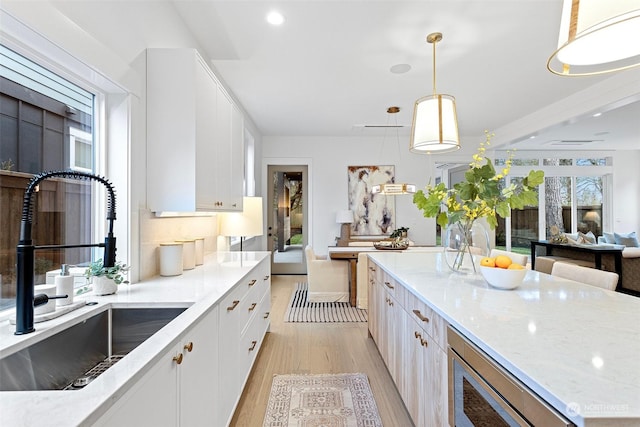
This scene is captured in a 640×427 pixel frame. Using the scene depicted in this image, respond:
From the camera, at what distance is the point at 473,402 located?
1078 millimetres

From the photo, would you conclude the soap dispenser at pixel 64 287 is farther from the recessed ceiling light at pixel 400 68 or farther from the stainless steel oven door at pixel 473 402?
the recessed ceiling light at pixel 400 68

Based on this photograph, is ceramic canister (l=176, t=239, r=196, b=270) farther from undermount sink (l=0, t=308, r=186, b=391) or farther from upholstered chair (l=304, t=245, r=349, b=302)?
upholstered chair (l=304, t=245, r=349, b=302)

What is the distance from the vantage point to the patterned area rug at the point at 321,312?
3.76 meters

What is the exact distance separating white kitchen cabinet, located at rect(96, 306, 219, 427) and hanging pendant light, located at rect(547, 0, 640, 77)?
162 cm

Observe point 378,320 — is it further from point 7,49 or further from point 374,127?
point 374,127

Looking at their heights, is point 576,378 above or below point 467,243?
below

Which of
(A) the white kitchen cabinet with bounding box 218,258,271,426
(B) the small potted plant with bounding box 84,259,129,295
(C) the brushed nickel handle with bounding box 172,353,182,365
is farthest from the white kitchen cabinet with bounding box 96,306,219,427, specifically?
(B) the small potted plant with bounding box 84,259,129,295

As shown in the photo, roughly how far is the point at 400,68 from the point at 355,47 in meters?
0.67

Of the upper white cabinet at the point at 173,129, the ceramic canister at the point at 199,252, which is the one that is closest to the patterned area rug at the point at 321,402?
the ceramic canister at the point at 199,252

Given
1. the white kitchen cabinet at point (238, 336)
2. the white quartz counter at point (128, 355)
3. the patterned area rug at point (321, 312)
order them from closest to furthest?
1. the white quartz counter at point (128, 355)
2. the white kitchen cabinet at point (238, 336)
3. the patterned area rug at point (321, 312)

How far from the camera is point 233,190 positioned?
2754 millimetres

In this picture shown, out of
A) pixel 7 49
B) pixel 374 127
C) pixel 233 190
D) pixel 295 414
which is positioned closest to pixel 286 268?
pixel 374 127

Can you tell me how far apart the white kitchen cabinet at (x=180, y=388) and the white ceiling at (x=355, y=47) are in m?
1.41

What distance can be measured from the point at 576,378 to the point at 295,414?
1701mm
